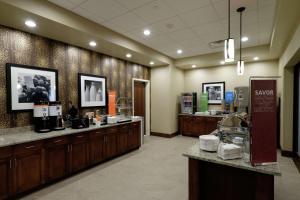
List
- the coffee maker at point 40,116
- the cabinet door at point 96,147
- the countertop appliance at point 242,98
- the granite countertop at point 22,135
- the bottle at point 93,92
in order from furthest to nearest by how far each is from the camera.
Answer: the countertop appliance at point 242,98
the bottle at point 93,92
the cabinet door at point 96,147
the coffee maker at point 40,116
the granite countertop at point 22,135

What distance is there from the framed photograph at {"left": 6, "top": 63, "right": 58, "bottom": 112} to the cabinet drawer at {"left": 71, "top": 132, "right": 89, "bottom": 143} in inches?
40.4

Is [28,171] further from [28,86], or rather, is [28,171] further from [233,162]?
[233,162]

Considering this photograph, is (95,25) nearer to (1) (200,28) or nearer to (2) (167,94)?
(1) (200,28)

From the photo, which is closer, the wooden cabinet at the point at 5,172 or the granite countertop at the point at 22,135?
the wooden cabinet at the point at 5,172

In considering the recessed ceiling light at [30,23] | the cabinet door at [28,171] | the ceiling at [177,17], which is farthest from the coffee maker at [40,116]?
the ceiling at [177,17]

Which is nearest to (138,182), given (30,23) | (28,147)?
(28,147)

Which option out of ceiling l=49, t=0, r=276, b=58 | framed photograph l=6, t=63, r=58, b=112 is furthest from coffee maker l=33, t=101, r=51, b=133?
ceiling l=49, t=0, r=276, b=58

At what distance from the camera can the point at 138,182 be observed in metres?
3.12

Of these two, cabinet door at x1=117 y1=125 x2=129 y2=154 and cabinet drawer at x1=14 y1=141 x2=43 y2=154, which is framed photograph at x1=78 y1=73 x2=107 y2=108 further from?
cabinet drawer at x1=14 y1=141 x2=43 y2=154

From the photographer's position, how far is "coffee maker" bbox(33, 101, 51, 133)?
3.19 meters

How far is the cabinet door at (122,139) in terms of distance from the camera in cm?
440

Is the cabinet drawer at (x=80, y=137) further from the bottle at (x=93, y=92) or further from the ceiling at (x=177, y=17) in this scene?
the ceiling at (x=177, y=17)

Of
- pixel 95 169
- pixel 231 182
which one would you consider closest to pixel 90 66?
pixel 95 169

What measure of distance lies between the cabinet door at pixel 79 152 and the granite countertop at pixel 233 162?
2.37m
